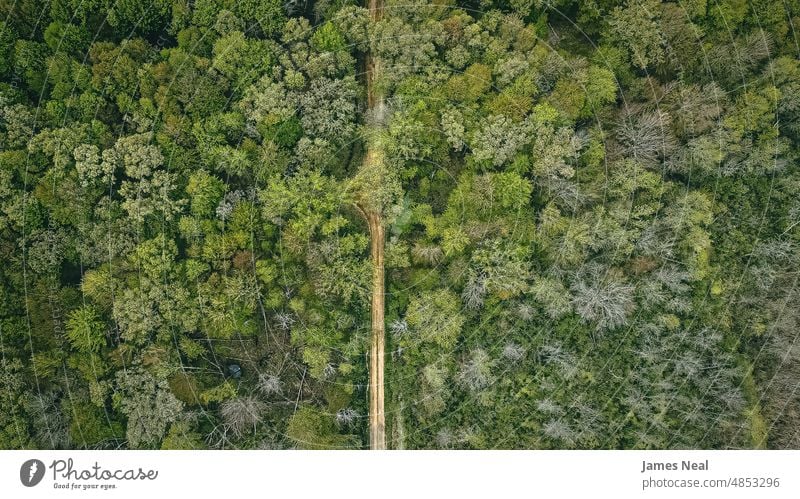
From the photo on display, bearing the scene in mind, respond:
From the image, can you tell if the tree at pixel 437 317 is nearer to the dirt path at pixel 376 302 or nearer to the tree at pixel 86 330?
the dirt path at pixel 376 302
